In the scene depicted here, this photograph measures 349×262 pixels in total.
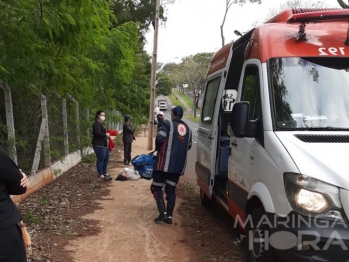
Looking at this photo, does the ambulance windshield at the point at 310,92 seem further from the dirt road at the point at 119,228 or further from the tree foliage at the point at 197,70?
the tree foliage at the point at 197,70

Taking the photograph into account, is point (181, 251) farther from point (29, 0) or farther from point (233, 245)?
point (29, 0)

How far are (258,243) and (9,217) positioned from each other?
246 cm

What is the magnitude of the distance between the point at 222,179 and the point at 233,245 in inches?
43.7

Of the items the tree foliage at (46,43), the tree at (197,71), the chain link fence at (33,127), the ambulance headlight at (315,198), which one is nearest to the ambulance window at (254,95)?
the ambulance headlight at (315,198)

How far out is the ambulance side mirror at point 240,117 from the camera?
13.4 feet

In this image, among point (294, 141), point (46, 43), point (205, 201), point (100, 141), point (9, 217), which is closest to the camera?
point (9, 217)

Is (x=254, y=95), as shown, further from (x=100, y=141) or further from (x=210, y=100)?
(x=100, y=141)

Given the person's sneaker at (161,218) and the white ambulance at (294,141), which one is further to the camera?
the person's sneaker at (161,218)

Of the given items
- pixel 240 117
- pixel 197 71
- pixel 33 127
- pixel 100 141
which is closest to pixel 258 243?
pixel 240 117

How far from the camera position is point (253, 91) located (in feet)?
15.5

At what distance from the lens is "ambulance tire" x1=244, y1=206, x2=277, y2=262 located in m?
3.92

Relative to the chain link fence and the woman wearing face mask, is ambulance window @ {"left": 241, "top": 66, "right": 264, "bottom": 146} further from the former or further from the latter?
the woman wearing face mask

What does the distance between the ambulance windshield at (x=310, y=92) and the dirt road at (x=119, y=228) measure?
6.50ft

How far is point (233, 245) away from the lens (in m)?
5.58
